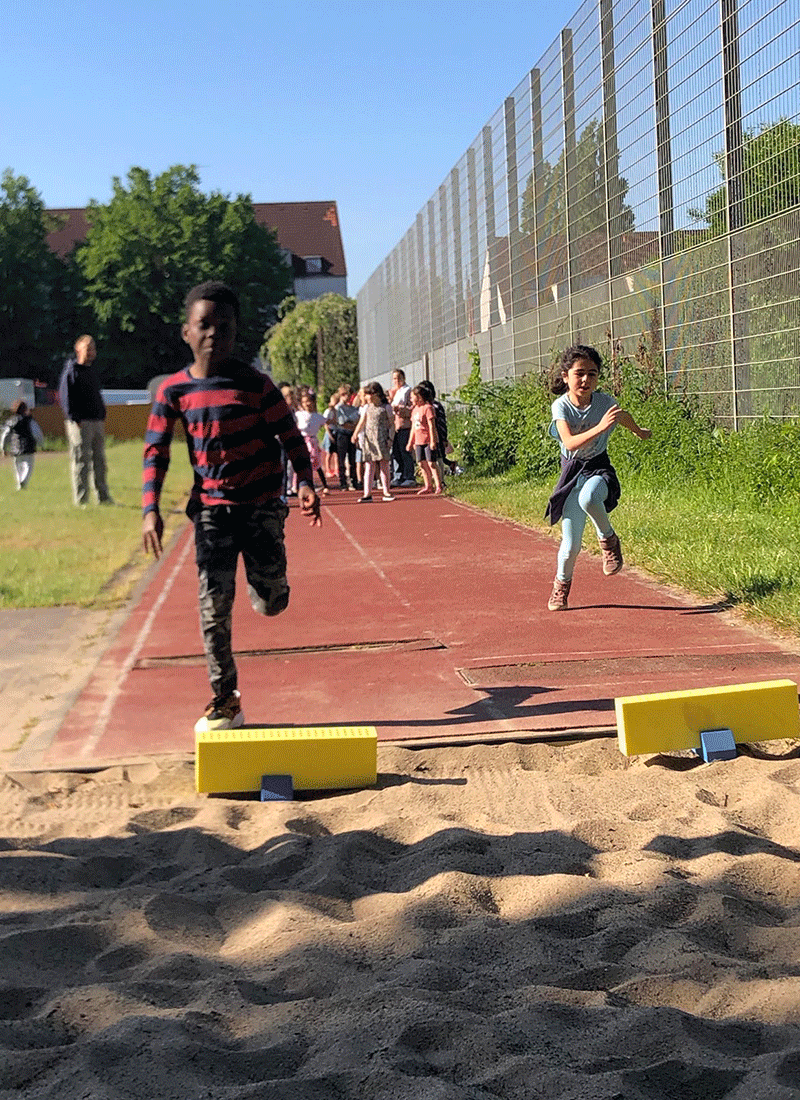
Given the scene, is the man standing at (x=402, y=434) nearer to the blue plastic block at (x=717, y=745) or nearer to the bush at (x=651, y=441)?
the bush at (x=651, y=441)

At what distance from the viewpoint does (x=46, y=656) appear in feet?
28.0

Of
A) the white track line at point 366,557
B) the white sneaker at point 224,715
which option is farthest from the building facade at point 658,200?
the white sneaker at point 224,715

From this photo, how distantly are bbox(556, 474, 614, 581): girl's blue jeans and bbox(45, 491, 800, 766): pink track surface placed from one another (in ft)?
1.17

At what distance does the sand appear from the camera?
9.55 feet

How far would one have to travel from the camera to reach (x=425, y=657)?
7703 millimetres

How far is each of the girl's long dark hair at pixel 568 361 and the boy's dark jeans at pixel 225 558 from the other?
3.02 meters

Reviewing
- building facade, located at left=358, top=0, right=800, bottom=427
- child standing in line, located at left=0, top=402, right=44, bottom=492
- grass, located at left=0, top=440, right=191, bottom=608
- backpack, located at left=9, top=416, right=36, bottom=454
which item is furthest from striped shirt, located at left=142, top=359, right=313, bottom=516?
backpack, located at left=9, top=416, right=36, bottom=454

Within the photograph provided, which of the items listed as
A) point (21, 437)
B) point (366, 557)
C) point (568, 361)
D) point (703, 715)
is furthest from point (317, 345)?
point (703, 715)

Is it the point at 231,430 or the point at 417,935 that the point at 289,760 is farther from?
the point at 417,935

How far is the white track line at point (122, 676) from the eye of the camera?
6.14 m

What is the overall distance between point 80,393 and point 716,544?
34.2ft

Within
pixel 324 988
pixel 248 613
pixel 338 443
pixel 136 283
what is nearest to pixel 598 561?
pixel 248 613

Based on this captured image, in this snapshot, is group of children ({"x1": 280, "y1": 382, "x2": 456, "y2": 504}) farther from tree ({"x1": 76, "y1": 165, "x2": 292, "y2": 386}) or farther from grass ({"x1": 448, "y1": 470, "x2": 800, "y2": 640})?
tree ({"x1": 76, "y1": 165, "x2": 292, "y2": 386})

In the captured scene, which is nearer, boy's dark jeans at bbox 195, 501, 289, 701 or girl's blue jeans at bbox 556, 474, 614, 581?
boy's dark jeans at bbox 195, 501, 289, 701
